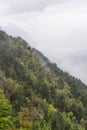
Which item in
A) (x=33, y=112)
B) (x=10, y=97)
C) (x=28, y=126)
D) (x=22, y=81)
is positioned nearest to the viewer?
(x=28, y=126)

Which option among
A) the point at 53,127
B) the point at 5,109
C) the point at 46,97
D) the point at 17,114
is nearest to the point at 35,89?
the point at 46,97

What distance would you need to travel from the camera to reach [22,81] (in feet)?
626

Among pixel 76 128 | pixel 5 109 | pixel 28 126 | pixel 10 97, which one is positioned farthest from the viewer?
A: pixel 76 128

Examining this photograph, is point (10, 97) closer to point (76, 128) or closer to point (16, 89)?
point (16, 89)

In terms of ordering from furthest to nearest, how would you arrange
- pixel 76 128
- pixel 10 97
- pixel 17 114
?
pixel 76 128 < pixel 10 97 < pixel 17 114

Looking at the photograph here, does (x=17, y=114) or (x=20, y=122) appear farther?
(x=17, y=114)

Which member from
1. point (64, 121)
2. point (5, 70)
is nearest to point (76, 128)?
point (64, 121)

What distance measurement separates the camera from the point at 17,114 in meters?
135

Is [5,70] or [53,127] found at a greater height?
[5,70]

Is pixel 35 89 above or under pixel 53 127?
above

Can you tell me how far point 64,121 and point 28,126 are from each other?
50505 mm

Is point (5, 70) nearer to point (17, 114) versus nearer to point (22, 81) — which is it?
point (22, 81)

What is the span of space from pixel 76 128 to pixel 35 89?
109ft

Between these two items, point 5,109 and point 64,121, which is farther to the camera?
point 64,121
